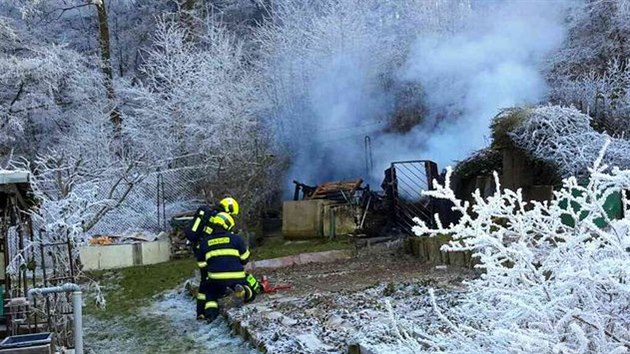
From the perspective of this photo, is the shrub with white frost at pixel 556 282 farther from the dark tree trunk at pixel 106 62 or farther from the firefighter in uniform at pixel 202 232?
the dark tree trunk at pixel 106 62

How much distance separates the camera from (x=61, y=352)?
18.8ft

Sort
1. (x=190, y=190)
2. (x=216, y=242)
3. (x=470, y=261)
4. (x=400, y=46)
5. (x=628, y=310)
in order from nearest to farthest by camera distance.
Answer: (x=628, y=310) → (x=216, y=242) → (x=470, y=261) → (x=190, y=190) → (x=400, y=46)

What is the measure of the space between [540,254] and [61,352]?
4.41 meters

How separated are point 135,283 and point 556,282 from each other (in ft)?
30.4

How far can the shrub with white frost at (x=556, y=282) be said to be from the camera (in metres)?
2.29

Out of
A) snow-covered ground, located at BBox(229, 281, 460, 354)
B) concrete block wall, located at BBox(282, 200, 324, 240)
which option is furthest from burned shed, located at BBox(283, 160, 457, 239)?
snow-covered ground, located at BBox(229, 281, 460, 354)

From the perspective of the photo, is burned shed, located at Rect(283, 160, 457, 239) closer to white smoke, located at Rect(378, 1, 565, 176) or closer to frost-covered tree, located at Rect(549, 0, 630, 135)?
white smoke, located at Rect(378, 1, 565, 176)

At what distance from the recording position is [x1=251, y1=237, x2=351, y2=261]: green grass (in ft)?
39.2

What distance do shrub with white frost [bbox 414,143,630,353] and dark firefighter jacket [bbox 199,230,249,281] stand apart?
5056 millimetres

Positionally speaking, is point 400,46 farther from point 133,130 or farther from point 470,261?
point 470,261

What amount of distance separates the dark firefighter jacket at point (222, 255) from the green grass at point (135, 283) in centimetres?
172

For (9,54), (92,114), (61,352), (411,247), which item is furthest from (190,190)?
(61,352)

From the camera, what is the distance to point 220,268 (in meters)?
7.49

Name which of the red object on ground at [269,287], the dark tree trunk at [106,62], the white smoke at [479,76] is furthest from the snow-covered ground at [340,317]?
the dark tree trunk at [106,62]
